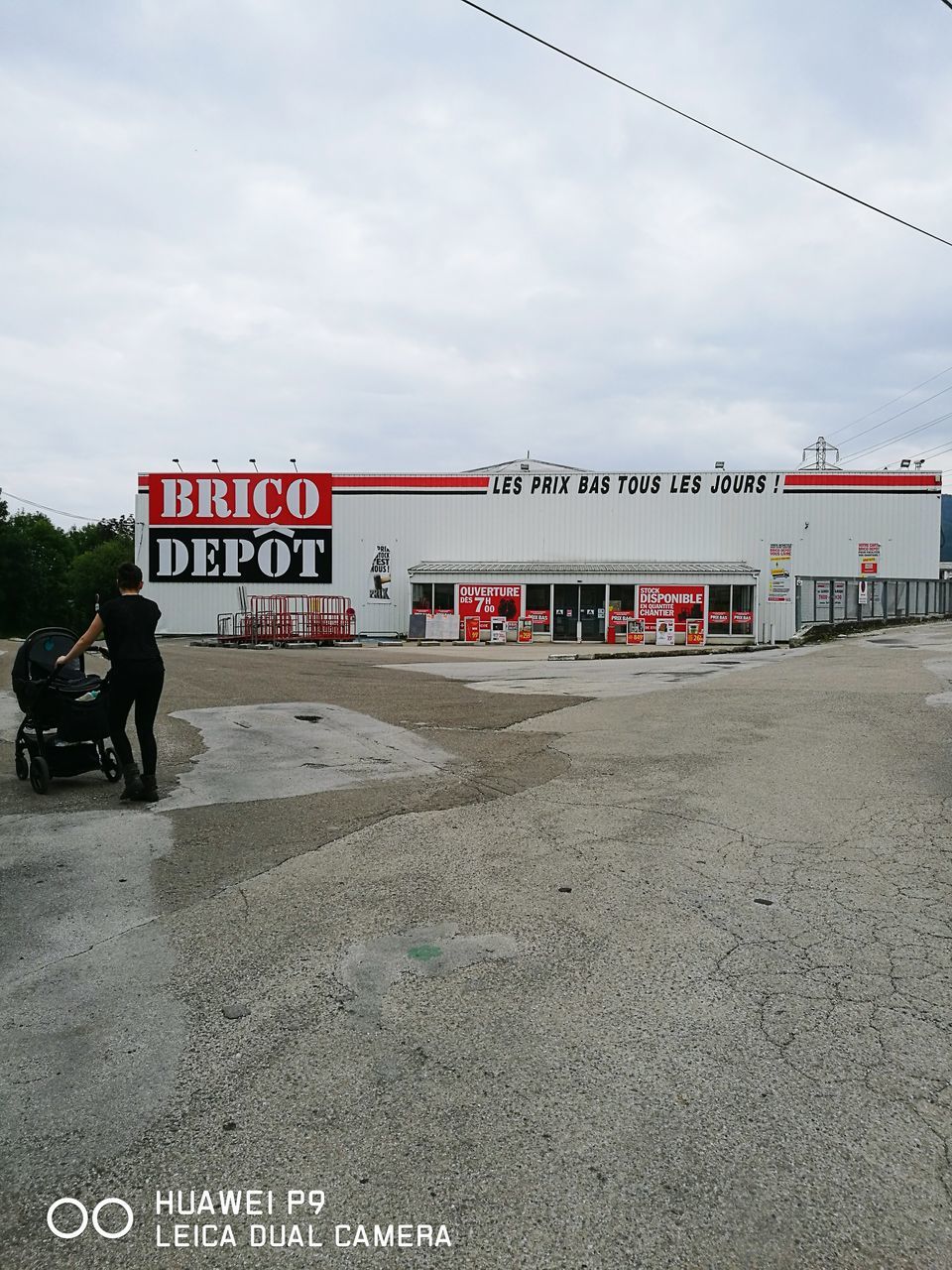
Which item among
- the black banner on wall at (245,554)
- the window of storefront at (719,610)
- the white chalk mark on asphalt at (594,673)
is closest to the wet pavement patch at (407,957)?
the white chalk mark on asphalt at (594,673)

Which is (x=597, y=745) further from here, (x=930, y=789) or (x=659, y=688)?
(x=659, y=688)

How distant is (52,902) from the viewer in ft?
16.8

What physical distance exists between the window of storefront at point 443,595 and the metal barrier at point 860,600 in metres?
13.6

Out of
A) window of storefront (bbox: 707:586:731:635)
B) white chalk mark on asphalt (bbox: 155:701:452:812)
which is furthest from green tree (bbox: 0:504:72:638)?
white chalk mark on asphalt (bbox: 155:701:452:812)

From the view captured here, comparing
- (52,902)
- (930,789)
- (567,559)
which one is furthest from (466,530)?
(52,902)

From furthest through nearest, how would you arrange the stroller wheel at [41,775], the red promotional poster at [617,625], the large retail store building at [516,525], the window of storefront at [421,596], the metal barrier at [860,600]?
the large retail store building at [516,525]
the window of storefront at [421,596]
the red promotional poster at [617,625]
the metal barrier at [860,600]
the stroller wheel at [41,775]

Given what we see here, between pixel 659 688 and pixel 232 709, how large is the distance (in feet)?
24.6

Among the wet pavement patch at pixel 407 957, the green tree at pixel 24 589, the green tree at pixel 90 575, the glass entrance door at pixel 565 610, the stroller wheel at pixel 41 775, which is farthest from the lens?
the green tree at pixel 90 575

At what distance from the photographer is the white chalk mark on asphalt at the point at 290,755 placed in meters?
8.11

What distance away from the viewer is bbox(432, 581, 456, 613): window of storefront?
38.2 m

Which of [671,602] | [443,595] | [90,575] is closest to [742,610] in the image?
[671,602]

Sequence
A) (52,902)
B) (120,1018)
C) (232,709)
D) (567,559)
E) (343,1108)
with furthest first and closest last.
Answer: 1. (567,559)
2. (232,709)
3. (52,902)
4. (120,1018)
5. (343,1108)

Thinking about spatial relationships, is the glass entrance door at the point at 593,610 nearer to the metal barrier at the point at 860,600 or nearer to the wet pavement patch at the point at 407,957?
the metal barrier at the point at 860,600

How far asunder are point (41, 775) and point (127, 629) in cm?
163
